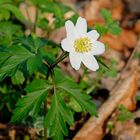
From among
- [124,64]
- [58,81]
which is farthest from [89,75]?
[58,81]

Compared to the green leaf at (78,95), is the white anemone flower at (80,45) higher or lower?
higher

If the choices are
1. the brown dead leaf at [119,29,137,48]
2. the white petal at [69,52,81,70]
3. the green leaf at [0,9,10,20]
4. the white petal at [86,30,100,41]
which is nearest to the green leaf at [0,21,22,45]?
the green leaf at [0,9,10,20]

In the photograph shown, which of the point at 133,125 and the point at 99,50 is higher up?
the point at 99,50

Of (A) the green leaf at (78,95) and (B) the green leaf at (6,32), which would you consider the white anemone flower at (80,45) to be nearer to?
(A) the green leaf at (78,95)

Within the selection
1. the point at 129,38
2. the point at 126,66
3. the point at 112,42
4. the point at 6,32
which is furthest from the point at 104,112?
the point at 129,38

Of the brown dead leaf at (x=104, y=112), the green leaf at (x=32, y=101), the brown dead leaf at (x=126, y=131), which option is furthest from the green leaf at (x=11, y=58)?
the brown dead leaf at (x=126, y=131)

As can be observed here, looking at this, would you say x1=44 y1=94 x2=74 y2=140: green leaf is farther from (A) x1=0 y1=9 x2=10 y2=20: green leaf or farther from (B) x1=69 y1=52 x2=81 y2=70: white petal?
(A) x1=0 y1=9 x2=10 y2=20: green leaf

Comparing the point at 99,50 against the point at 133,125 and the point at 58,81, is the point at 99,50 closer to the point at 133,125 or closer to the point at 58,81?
the point at 58,81
